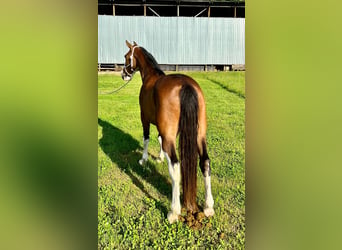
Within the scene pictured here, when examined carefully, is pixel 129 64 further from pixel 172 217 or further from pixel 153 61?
pixel 172 217

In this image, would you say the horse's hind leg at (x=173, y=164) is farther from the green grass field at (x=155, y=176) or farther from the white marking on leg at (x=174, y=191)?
the green grass field at (x=155, y=176)

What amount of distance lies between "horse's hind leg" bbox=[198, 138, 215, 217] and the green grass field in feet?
0.15

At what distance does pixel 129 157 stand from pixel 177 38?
0.81 metres

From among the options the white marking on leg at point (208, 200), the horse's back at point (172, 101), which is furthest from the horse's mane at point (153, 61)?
the white marking on leg at point (208, 200)

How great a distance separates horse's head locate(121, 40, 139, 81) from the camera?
5.14 ft

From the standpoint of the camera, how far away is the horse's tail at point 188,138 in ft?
4.55

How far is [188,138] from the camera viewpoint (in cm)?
139

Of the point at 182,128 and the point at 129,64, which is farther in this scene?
the point at 129,64

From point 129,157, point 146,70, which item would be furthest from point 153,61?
point 129,157
